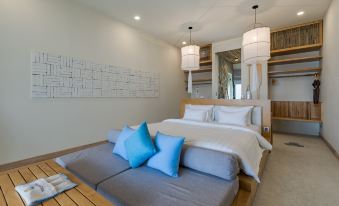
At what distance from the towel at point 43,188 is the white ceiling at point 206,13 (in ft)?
9.73

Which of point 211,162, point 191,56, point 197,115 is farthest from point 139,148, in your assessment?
point 191,56

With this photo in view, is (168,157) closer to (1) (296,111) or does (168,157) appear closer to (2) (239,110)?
(2) (239,110)

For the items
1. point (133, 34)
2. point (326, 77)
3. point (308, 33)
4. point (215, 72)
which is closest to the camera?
point (326, 77)

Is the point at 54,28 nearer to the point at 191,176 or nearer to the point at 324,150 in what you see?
the point at 191,176

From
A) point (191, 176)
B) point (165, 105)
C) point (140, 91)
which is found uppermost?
point (140, 91)

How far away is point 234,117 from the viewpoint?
111 inches

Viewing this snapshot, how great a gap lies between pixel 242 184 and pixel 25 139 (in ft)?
9.63

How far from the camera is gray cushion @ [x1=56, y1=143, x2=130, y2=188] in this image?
4.20ft

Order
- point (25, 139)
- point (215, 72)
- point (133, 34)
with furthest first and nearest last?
point (215, 72)
point (133, 34)
point (25, 139)

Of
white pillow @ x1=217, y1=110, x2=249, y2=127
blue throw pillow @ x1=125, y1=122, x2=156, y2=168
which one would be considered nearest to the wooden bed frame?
white pillow @ x1=217, y1=110, x2=249, y2=127

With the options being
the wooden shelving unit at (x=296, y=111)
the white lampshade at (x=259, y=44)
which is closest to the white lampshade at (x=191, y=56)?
the white lampshade at (x=259, y=44)

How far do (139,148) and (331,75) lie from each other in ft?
12.1

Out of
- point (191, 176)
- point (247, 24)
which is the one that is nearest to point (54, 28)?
point (191, 176)

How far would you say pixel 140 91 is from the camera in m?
4.09
